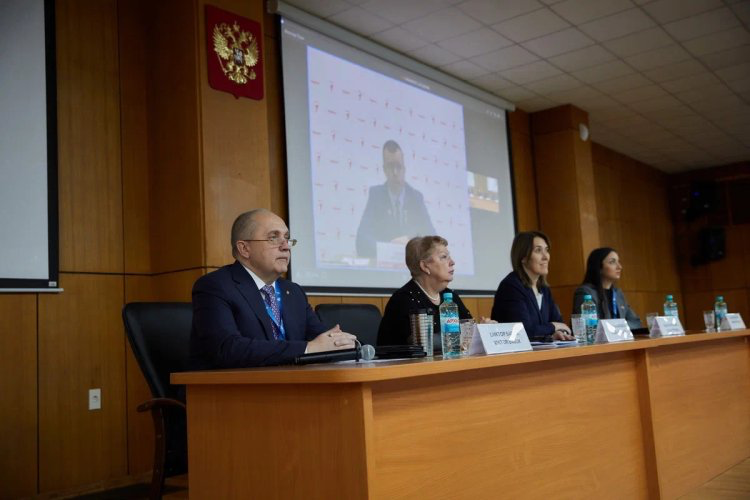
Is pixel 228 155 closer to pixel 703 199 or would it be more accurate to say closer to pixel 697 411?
pixel 697 411

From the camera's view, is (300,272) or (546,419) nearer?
(546,419)

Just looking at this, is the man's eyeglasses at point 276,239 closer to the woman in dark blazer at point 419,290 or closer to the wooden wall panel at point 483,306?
the woman in dark blazer at point 419,290

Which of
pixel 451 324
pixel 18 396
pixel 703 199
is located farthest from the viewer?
pixel 703 199

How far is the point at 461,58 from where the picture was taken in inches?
220

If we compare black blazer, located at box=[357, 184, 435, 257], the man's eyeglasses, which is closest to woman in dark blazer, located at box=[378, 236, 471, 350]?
the man's eyeglasses

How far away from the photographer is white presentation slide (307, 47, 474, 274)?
15.2 feet

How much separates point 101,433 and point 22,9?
83.7 inches

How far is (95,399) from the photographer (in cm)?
349

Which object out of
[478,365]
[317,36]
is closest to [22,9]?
[317,36]

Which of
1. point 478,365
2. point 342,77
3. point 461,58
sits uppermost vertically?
point 461,58

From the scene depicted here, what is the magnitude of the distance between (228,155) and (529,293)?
178 centimetres

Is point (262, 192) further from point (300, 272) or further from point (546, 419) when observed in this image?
point (546, 419)

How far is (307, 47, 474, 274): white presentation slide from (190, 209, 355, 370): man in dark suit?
200cm

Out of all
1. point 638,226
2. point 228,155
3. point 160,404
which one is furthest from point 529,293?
point 638,226
